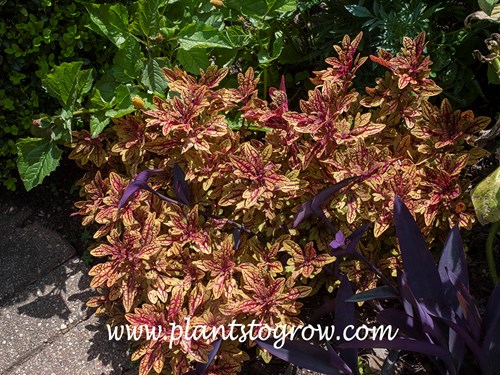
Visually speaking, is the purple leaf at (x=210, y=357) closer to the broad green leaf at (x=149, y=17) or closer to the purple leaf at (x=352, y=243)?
the purple leaf at (x=352, y=243)

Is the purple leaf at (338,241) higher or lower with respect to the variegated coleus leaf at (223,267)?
higher

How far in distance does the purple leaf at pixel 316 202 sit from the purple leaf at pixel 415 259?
0.17 m

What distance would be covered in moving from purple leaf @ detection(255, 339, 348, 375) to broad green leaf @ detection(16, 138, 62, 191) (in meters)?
0.99

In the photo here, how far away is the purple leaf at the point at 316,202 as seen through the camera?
213 centimetres

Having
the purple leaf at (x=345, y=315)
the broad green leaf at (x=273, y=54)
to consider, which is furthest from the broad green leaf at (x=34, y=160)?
the purple leaf at (x=345, y=315)

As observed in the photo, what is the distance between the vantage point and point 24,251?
276 cm

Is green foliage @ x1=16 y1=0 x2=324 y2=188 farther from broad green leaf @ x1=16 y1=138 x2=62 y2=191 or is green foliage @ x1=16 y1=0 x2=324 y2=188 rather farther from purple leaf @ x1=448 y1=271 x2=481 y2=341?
purple leaf @ x1=448 y1=271 x2=481 y2=341

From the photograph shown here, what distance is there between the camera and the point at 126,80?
8.18 ft

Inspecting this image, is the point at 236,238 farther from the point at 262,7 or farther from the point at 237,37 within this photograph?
the point at 262,7

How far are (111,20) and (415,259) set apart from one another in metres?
1.33

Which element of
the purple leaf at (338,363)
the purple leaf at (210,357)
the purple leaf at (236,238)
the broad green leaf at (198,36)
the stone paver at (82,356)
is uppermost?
the broad green leaf at (198,36)

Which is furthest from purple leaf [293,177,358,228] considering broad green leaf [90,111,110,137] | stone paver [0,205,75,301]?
stone paver [0,205,75,301]

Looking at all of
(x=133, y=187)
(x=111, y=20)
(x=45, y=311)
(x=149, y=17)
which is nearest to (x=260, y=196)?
(x=133, y=187)

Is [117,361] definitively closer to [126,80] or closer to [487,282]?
[126,80]
